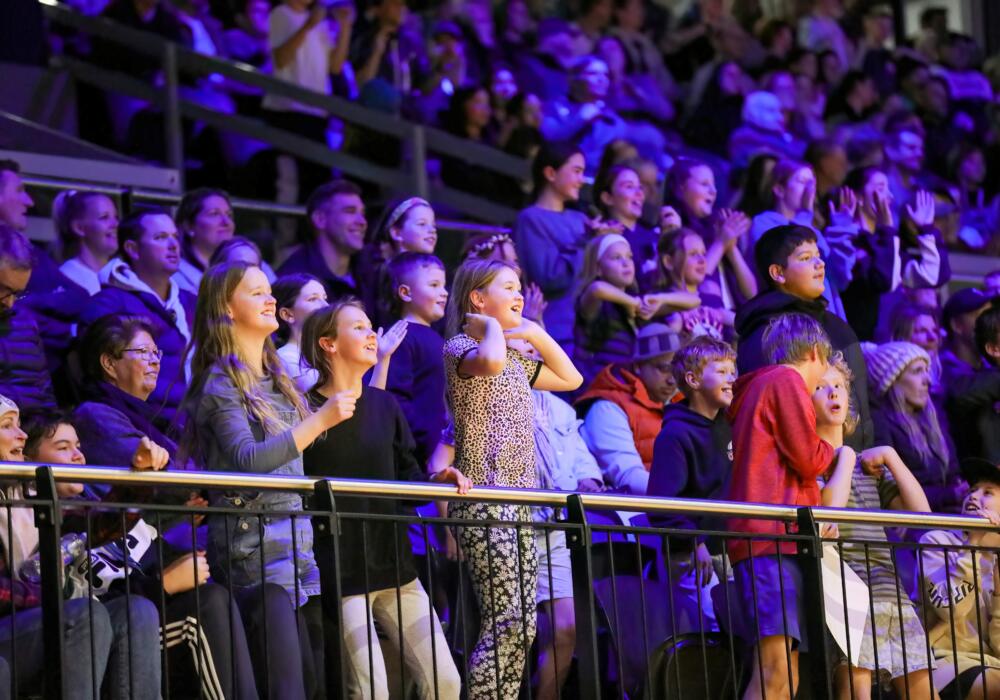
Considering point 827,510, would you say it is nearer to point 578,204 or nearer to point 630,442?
point 630,442

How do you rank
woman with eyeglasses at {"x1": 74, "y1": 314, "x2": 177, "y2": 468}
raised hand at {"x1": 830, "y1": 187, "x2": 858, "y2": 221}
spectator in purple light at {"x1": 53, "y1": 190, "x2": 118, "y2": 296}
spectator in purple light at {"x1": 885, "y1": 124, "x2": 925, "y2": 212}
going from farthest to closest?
spectator in purple light at {"x1": 885, "y1": 124, "x2": 925, "y2": 212} < raised hand at {"x1": 830, "y1": 187, "x2": 858, "y2": 221} < spectator in purple light at {"x1": 53, "y1": 190, "x2": 118, "y2": 296} < woman with eyeglasses at {"x1": 74, "y1": 314, "x2": 177, "y2": 468}

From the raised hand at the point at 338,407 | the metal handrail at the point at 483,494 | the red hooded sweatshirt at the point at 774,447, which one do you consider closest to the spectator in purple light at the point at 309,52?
the red hooded sweatshirt at the point at 774,447

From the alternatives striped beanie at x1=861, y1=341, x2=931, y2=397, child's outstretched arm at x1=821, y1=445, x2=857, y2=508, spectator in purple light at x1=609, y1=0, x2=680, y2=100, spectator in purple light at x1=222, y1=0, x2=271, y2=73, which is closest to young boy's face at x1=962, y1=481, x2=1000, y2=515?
child's outstretched arm at x1=821, y1=445, x2=857, y2=508

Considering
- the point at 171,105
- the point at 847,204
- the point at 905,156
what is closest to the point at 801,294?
the point at 847,204

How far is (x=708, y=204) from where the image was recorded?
966 centimetres

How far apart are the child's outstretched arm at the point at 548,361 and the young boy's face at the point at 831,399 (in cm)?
90

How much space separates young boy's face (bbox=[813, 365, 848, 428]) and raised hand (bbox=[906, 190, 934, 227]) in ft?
11.4

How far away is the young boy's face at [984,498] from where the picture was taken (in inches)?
293

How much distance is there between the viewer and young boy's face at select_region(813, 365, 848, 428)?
6.77 m

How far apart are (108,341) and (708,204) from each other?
3886mm

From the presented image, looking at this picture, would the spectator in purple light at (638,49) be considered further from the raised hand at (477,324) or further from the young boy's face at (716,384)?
the raised hand at (477,324)

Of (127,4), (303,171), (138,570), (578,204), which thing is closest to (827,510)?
(138,570)

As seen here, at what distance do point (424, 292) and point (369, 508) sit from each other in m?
1.21

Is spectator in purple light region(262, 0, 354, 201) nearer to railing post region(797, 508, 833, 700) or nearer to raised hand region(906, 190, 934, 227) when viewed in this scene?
raised hand region(906, 190, 934, 227)
